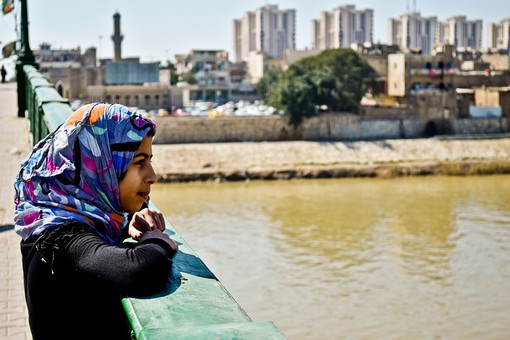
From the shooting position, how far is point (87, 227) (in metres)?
1.65

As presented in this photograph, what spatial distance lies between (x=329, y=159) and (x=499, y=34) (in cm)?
5106

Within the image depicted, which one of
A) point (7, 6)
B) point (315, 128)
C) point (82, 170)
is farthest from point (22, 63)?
point (315, 128)

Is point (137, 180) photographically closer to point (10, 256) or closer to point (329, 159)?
point (10, 256)

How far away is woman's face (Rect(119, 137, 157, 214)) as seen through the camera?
174cm

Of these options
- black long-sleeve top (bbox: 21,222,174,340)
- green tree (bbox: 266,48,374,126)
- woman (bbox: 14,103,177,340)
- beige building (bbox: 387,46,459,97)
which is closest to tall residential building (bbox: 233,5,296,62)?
beige building (bbox: 387,46,459,97)

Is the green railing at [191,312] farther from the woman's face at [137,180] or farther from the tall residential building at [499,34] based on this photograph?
the tall residential building at [499,34]

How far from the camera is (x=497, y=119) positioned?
31.5 metres

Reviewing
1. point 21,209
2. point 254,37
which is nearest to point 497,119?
point 21,209

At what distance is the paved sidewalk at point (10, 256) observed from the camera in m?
2.97

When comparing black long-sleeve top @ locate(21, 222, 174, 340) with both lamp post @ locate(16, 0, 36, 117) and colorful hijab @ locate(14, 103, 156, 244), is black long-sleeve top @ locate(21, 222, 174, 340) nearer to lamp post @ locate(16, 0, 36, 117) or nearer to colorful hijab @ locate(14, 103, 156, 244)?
colorful hijab @ locate(14, 103, 156, 244)

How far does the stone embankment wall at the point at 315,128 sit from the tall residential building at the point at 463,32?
46.4 metres

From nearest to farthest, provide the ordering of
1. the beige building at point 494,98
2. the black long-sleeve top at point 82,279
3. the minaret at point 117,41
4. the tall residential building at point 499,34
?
the black long-sleeve top at point 82,279
the beige building at point 494,98
the minaret at point 117,41
the tall residential building at point 499,34

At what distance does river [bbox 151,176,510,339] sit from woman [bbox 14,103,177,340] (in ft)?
30.2

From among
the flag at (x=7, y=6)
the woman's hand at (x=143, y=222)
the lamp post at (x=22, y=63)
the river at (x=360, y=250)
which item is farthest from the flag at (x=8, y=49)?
the woman's hand at (x=143, y=222)
